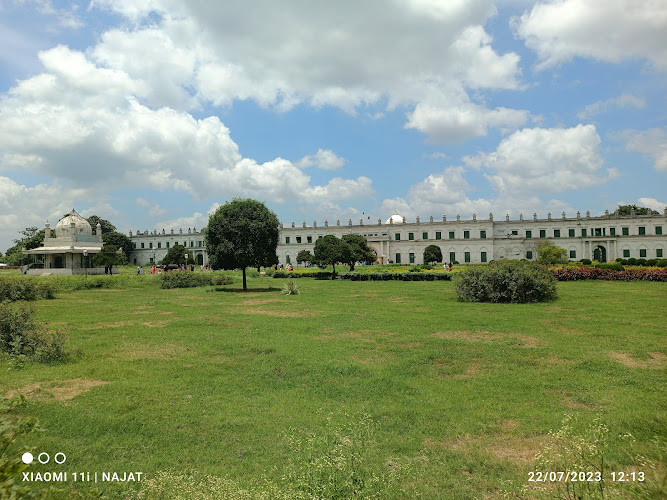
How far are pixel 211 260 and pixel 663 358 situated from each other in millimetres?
20486

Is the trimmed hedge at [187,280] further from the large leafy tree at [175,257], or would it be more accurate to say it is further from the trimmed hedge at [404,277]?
the large leafy tree at [175,257]

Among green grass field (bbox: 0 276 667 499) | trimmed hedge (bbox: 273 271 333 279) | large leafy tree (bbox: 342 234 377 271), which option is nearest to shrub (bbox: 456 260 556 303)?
green grass field (bbox: 0 276 667 499)

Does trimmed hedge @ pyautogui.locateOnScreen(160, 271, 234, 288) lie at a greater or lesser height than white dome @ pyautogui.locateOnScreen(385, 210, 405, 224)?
lesser

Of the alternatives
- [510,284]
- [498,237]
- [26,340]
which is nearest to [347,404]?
[26,340]

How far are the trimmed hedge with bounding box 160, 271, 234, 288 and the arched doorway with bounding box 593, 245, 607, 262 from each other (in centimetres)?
5698

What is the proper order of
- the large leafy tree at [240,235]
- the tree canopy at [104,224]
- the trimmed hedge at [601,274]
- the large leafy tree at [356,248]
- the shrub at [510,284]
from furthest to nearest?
1. the tree canopy at [104,224]
2. the large leafy tree at [356,248]
3. the trimmed hedge at [601,274]
4. the large leafy tree at [240,235]
5. the shrub at [510,284]

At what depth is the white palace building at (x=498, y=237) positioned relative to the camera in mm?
59250

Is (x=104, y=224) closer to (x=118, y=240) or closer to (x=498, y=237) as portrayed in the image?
(x=118, y=240)

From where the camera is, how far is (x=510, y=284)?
15.3 meters

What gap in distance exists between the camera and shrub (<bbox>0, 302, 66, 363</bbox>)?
7750 mm

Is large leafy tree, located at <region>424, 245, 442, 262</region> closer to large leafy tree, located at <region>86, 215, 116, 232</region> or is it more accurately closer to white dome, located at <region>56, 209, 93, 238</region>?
white dome, located at <region>56, 209, 93, 238</region>

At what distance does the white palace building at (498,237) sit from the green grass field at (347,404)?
53.2 metres

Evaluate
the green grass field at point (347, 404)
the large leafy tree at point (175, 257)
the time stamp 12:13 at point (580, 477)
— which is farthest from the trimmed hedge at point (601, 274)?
the large leafy tree at point (175, 257)

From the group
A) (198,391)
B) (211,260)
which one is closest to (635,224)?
(211,260)
